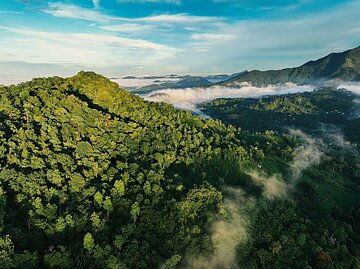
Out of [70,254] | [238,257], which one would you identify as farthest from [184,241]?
[70,254]

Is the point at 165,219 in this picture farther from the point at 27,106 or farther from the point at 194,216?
the point at 27,106

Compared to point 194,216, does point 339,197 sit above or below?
below

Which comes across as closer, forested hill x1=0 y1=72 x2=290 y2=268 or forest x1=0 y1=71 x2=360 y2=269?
forested hill x1=0 y1=72 x2=290 y2=268

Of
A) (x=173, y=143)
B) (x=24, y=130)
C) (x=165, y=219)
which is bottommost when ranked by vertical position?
(x=165, y=219)

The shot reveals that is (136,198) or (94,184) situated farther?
(136,198)

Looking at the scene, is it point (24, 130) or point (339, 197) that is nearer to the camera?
point (24, 130)

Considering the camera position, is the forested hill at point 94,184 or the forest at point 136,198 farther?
the forest at point 136,198

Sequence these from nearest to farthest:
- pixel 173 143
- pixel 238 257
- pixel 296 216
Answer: pixel 238 257 → pixel 296 216 → pixel 173 143

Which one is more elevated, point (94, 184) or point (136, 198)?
point (94, 184)
